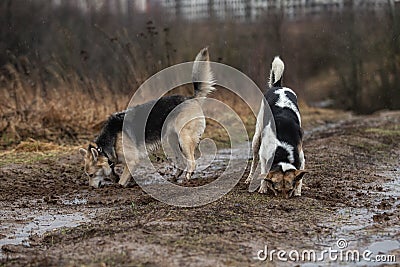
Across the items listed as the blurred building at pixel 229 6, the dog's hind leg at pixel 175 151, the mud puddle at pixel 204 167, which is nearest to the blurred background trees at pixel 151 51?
the blurred building at pixel 229 6

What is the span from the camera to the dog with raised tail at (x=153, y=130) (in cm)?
916

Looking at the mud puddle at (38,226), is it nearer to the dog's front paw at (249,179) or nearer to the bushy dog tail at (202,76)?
the dog's front paw at (249,179)

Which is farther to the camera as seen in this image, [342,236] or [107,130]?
[107,130]

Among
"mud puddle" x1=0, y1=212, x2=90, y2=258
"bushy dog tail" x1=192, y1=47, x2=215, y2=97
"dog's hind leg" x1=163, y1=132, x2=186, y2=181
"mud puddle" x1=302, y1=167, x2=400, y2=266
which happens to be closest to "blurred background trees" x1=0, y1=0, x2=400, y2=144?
"dog's hind leg" x1=163, y1=132, x2=186, y2=181

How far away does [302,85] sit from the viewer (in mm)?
21703

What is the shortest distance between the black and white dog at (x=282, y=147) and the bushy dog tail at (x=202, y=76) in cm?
122

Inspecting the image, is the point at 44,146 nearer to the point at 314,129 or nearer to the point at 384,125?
the point at 314,129

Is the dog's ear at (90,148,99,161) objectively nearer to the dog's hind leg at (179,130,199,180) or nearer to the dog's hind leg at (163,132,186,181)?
the dog's hind leg at (163,132,186,181)

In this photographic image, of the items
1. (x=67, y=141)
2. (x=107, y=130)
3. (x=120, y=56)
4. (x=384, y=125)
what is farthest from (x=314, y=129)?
(x=107, y=130)

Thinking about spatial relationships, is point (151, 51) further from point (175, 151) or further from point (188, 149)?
point (188, 149)

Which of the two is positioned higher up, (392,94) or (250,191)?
(250,191)

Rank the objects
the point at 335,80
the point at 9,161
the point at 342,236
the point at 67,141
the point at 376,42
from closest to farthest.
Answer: the point at 342,236 → the point at 9,161 → the point at 67,141 → the point at 376,42 → the point at 335,80

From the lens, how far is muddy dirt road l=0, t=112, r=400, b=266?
512cm

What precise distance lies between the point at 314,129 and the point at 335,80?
890 cm
